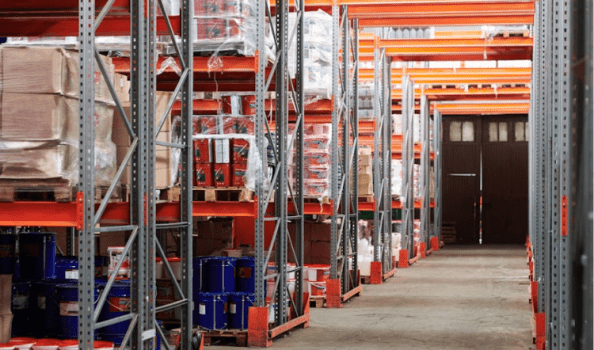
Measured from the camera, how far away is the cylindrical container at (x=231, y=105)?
11453 millimetres

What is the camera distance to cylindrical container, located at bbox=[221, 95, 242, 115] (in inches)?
451

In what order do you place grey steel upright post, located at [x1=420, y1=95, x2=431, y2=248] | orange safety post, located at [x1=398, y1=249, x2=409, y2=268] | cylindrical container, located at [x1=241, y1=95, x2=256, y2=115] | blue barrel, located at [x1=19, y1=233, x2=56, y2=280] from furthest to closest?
grey steel upright post, located at [x1=420, y1=95, x2=431, y2=248], orange safety post, located at [x1=398, y1=249, x2=409, y2=268], cylindrical container, located at [x1=241, y1=95, x2=256, y2=115], blue barrel, located at [x1=19, y1=233, x2=56, y2=280]

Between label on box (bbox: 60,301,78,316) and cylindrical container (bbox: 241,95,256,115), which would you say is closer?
label on box (bbox: 60,301,78,316)

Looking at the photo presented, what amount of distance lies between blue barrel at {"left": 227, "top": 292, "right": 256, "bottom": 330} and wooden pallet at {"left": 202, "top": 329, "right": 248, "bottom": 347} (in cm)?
11

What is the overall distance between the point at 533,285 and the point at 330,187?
3.03 metres

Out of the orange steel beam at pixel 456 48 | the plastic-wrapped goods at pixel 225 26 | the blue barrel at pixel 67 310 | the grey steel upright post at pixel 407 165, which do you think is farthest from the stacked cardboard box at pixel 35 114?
the grey steel upright post at pixel 407 165

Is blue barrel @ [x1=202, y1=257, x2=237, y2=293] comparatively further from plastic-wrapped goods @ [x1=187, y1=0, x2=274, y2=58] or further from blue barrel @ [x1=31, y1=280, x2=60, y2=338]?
blue barrel @ [x1=31, y1=280, x2=60, y2=338]

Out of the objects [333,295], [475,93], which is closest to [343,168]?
[333,295]

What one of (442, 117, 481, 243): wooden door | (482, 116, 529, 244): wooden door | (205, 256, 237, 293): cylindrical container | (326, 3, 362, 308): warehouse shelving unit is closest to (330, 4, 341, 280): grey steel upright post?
(326, 3, 362, 308): warehouse shelving unit

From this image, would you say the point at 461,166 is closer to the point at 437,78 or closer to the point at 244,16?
the point at 437,78

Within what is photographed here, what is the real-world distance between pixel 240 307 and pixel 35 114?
157 inches

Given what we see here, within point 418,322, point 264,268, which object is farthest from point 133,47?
point 418,322

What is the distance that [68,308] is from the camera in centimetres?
667

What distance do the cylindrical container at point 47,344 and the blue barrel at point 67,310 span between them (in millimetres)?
225
